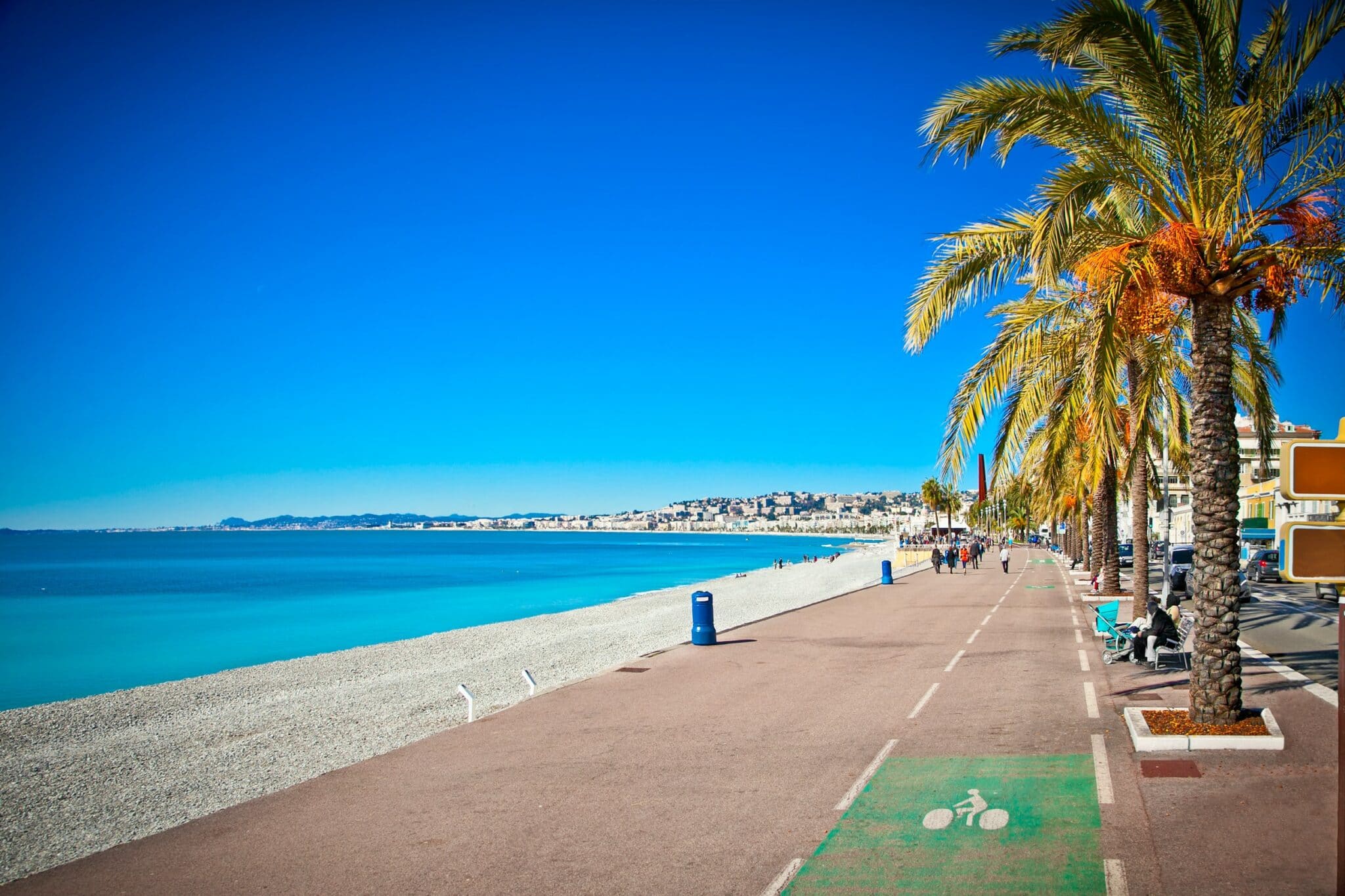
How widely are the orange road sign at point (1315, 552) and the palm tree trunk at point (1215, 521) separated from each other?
495 cm

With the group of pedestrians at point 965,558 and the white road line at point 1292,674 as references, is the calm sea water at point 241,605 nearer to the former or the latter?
the group of pedestrians at point 965,558

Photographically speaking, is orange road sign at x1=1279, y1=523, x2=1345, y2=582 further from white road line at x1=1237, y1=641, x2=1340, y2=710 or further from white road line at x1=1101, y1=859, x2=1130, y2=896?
white road line at x1=1237, y1=641, x2=1340, y2=710

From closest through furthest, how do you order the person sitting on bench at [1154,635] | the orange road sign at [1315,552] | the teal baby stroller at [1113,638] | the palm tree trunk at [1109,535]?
the orange road sign at [1315,552]
the person sitting on bench at [1154,635]
the teal baby stroller at [1113,638]
the palm tree trunk at [1109,535]

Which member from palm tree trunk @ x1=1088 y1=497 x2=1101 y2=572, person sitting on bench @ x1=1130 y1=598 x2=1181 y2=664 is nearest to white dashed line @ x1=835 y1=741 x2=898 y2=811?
person sitting on bench @ x1=1130 y1=598 x2=1181 y2=664

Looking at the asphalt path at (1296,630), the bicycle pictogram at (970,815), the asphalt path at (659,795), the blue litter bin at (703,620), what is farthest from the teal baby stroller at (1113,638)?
the bicycle pictogram at (970,815)

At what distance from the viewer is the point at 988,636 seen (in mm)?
18766

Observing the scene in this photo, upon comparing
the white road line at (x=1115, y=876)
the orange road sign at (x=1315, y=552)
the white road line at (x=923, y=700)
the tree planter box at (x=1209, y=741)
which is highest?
the orange road sign at (x=1315, y=552)

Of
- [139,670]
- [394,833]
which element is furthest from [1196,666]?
[139,670]

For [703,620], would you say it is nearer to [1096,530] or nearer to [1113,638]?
[1113,638]

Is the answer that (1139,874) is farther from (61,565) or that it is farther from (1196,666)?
(61,565)

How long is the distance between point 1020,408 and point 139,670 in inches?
1174

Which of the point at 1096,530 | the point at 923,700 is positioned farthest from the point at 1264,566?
the point at 923,700

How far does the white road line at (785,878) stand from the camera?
572 centimetres

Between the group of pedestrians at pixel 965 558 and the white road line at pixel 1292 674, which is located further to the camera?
Result: the group of pedestrians at pixel 965 558
